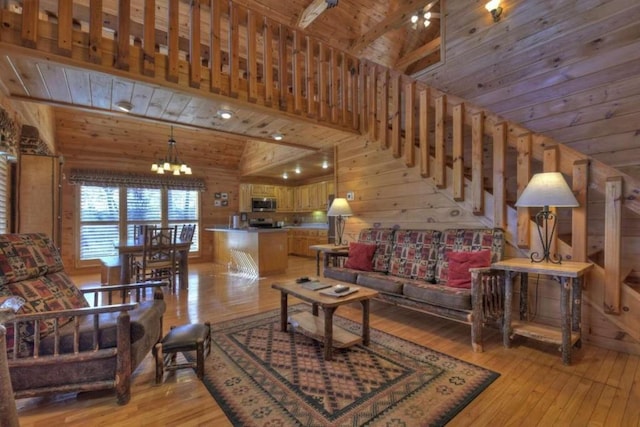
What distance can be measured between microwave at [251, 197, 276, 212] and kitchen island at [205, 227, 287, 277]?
1733 millimetres

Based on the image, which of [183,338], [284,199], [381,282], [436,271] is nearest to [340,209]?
[381,282]

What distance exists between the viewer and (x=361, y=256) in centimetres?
380

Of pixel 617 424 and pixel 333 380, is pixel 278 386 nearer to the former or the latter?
pixel 333 380

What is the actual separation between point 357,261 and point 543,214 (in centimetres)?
201

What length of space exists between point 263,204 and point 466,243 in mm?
6035

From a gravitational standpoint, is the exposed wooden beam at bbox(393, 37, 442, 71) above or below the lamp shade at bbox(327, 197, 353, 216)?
above

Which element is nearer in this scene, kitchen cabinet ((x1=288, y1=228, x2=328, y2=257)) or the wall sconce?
the wall sconce

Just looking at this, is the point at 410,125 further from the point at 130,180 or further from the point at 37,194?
the point at 130,180

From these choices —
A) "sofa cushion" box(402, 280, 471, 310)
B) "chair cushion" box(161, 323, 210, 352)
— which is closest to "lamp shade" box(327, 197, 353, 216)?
"sofa cushion" box(402, 280, 471, 310)

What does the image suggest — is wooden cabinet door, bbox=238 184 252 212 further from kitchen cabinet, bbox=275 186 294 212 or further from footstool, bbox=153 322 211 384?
footstool, bbox=153 322 211 384

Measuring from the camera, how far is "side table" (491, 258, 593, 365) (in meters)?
2.21

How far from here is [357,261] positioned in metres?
3.80

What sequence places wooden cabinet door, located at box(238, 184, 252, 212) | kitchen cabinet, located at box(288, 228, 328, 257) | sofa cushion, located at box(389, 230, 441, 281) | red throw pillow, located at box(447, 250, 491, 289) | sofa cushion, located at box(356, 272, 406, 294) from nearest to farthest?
red throw pillow, located at box(447, 250, 491, 289) < sofa cushion, located at box(356, 272, 406, 294) < sofa cushion, located at box(389, 230, 441, 281) < kitchen cabinet, located at box(288, 228, 328, 257) < wooden cabinet door, located at box(238, 184, 252, 212)

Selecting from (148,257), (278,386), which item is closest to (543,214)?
(278,386)
